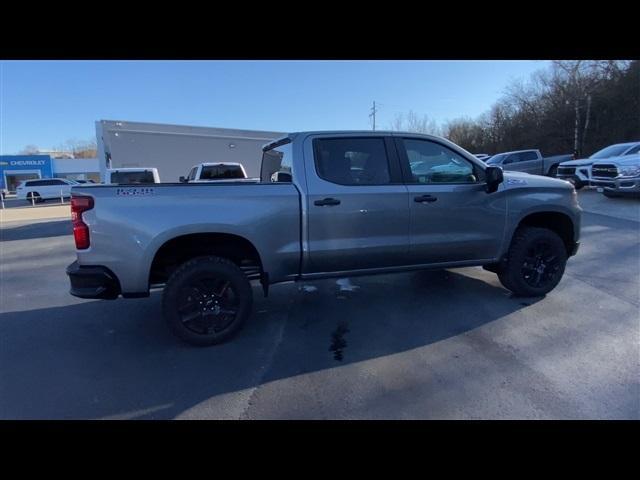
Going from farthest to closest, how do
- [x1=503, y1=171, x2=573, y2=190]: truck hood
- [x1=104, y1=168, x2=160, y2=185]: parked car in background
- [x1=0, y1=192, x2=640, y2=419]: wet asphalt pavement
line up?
[x1=104, y1=168, x2=160, y2=185]: parked car in background, [x1=503, y1=171, x2=573, y2=190]: truck hood, [x1=0, y1=192, x2=640, y2=419]: wet asphalt pavement

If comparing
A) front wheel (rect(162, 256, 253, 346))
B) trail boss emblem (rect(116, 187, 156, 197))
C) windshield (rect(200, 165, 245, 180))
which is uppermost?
windshield (rect(200, 165, 245, 180))

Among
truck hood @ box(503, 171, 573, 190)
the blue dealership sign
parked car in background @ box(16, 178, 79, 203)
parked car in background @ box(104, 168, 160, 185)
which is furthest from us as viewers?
the blue dealership sign

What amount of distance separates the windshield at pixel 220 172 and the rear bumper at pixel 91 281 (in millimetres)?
8424

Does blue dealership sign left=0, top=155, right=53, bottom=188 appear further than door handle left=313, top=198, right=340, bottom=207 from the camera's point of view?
Yes

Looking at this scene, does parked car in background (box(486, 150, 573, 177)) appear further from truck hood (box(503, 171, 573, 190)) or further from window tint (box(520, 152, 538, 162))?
truck hood (box(503, 171, 573, 190))

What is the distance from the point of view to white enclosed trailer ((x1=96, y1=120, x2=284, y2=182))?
1279cm

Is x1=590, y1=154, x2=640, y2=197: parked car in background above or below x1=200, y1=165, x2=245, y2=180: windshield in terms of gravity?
below

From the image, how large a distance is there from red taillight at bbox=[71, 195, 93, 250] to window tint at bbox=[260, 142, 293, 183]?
1904 mm

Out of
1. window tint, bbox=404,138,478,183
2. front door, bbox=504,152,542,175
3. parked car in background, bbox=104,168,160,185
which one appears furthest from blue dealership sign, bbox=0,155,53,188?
window tint, bbox=404,138,478,183

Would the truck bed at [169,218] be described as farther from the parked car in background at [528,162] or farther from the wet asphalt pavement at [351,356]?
the parked car in background at [528,162]

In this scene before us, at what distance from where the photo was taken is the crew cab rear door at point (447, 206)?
4004 mm

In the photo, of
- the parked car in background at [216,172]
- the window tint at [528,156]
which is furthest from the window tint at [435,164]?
the window tint at [528,156]

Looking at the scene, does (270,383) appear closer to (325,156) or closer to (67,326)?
(325,156)
